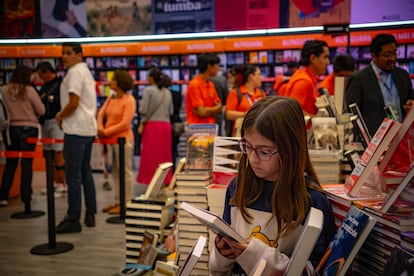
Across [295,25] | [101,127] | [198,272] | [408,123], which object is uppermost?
[295,25]

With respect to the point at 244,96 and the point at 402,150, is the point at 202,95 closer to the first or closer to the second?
the point at 244,96

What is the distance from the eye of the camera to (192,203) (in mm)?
2742

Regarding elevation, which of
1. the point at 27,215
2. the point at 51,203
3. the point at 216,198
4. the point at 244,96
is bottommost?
the point at 27,215

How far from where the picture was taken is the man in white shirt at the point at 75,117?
432cm

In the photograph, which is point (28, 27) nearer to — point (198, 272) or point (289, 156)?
point (198, 272)

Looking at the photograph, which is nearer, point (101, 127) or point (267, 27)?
point (267, 27)

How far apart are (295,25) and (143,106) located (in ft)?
10.5

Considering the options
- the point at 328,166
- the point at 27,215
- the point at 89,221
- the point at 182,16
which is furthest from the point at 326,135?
the point at 27,215

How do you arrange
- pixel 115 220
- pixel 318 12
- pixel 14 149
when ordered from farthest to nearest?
pixel 14 149
pixel 115 220
pixel 318 12

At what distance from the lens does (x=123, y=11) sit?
371 centimetres

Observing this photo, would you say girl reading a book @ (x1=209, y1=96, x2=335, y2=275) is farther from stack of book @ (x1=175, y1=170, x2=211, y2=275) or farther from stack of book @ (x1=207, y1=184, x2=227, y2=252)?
stack of book @ (x1=175, y1=170, x2=211, y2=275)

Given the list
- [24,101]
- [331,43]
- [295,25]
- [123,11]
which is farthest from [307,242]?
[331,43]

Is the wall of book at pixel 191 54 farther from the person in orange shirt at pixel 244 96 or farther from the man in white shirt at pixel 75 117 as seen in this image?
the man in white shirt at pixel 75 117

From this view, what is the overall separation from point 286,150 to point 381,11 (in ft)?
6.13
